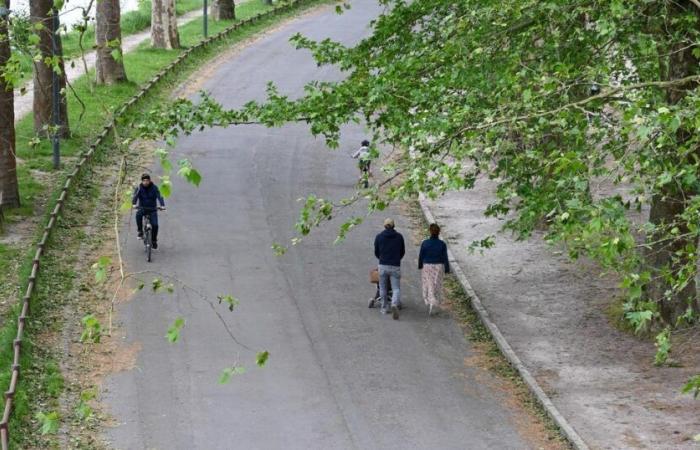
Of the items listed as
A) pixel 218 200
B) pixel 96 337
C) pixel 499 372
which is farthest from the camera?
pixel 218 200

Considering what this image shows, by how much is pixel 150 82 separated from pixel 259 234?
1252cm

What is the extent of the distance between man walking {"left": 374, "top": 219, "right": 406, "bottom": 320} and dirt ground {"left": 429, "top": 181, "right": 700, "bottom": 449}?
1.73 metres

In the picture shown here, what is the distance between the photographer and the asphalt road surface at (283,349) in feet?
48.6

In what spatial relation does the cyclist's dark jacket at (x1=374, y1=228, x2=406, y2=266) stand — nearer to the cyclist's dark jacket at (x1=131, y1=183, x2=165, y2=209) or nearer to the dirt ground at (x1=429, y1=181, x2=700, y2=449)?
the dirt ground at (x1=429, y1=181, x2=700, y2=449)

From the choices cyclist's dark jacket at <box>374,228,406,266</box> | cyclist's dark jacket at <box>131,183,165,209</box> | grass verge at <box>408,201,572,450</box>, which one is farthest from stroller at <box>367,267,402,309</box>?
cyclist's dark jacket at <box>131,183,165,209</box>

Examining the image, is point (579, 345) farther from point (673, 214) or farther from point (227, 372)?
point (227, 372)

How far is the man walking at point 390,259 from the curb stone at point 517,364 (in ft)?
4.83

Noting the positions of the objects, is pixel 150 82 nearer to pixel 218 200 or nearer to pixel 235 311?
pixel 218 200

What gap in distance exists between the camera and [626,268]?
13.1 m

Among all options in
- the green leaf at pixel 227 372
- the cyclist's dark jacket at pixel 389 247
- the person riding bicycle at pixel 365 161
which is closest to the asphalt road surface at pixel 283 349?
the cyclist's dark jacket at pixel 389 247

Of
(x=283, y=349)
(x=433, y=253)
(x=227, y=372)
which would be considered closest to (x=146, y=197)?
(x=283, y=349)

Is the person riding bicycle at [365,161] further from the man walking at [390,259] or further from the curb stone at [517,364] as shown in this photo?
the curb stone at [517,364]

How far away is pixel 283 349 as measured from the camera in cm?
1745

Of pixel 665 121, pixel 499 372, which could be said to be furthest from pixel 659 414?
pixel 665 121
